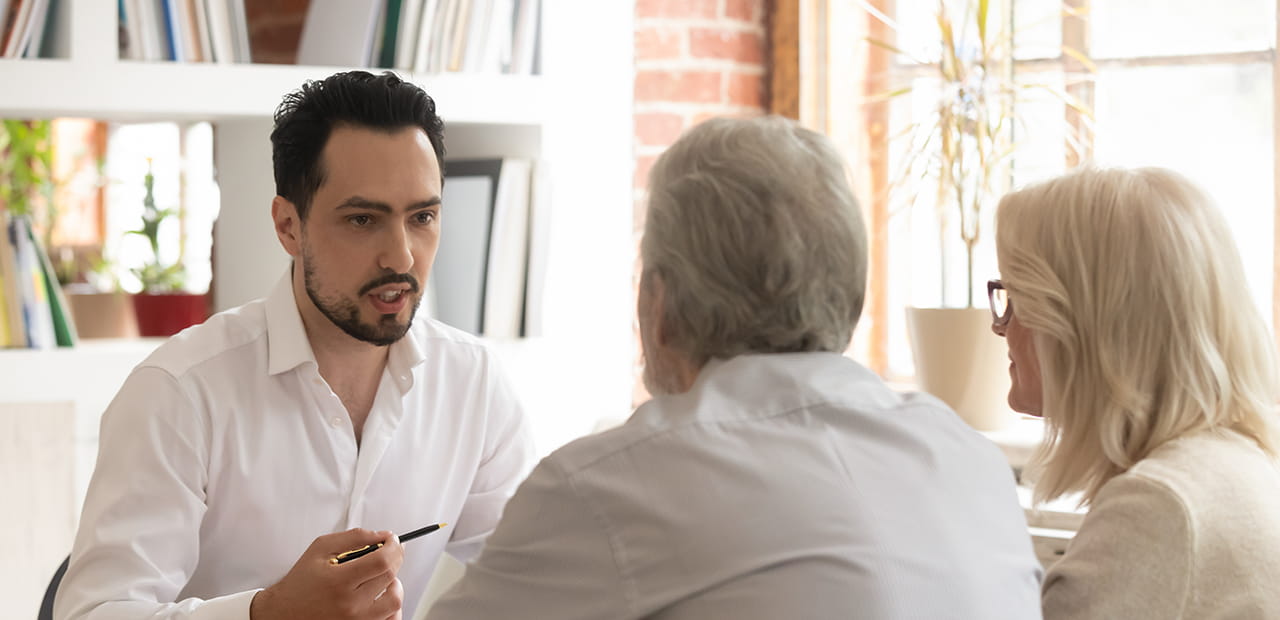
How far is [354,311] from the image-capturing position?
1.69m

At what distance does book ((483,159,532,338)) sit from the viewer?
2.60 metres

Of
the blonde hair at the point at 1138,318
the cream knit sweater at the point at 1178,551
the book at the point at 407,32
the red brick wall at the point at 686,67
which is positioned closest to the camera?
the cream knit sweater at the point at 1178,551

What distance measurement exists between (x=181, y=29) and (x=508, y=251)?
768 millimetres

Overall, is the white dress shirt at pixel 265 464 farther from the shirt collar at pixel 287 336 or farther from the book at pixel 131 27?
Answer: the book at pixel 131 27

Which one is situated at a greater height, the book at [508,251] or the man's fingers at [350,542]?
the book at [508,251]

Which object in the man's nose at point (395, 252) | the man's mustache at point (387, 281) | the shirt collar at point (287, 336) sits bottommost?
the shirt collar at point (287, 336)

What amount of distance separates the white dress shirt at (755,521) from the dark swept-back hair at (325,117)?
2.64 ft

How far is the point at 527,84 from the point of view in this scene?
2.63m

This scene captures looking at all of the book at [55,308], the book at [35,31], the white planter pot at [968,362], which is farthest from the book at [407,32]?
the white planter pot at [968,362]

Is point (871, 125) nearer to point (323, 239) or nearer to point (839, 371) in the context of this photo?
point (323, 239)

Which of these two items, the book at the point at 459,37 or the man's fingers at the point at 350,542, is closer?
the man's fingers at the point at 350,542

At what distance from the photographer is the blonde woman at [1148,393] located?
121 cm

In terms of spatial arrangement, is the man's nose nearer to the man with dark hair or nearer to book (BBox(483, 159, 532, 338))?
the man with dark hair

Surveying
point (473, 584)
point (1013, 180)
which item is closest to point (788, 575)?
point (473, 584)
